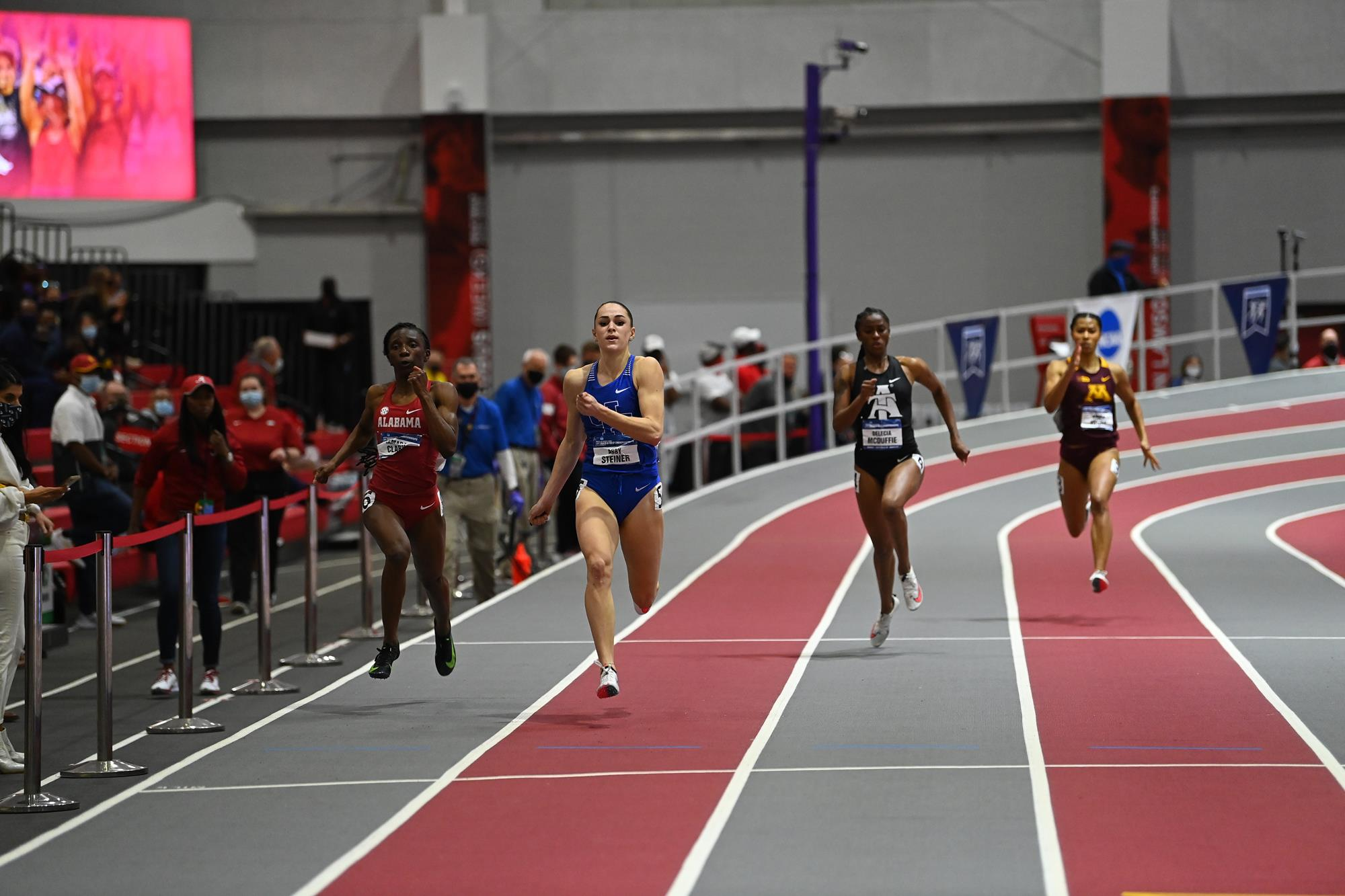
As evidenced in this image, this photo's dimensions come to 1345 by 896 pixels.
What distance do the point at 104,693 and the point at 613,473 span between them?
8.75ft

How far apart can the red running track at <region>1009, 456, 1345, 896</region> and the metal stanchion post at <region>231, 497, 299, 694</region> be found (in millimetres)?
4459

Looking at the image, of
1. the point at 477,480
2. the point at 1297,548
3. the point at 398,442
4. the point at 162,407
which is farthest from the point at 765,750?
the point at 162,407

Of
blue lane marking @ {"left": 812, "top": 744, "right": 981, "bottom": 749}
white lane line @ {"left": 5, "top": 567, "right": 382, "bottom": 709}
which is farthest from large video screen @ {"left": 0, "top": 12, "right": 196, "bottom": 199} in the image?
blue lane marking @ {"left": 812, "top": 744, "right": 981, "bottom": 749}

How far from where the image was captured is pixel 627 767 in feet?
25.9

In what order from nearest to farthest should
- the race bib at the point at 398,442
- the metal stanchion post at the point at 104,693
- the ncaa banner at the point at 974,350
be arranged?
the metal stanchion post at the point at 104,693 → the race bib at the point at 398,442 → the ncaa banner at the point at 974,350

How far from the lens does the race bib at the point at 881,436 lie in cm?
1117

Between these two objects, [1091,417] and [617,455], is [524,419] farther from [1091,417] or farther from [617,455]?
[617,455]

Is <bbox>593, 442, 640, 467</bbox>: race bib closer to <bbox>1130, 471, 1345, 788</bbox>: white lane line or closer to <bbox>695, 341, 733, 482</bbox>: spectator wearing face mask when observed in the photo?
<bbox>1130, 471, 1345, 788</bbox>: white lane line

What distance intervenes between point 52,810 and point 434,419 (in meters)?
2.87

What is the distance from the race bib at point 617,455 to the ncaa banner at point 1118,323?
1323cm

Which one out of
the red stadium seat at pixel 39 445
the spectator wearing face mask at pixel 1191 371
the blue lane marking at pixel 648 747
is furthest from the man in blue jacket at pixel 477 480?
the spectator wearing face mask at pixel 1191 371

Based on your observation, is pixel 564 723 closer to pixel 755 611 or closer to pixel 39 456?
pixel 755 611

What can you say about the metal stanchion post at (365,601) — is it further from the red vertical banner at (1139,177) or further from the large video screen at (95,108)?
the red vertical banner at (1139,177)

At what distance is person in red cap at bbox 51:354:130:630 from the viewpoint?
44.2 ft
